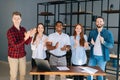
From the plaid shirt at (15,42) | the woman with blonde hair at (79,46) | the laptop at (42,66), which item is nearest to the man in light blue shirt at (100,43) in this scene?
the woman with blonde hair at (79,46)

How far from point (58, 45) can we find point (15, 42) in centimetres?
67

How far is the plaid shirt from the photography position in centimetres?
336

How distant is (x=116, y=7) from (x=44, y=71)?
5211 mm

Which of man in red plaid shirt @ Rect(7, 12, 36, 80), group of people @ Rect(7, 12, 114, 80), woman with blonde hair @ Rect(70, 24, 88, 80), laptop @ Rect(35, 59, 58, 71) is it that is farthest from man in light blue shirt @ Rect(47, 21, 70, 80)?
laptop @ Rect(35, 59, 58, 71)

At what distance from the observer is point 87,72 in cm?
286

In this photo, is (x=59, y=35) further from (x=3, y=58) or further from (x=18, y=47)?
(x=3, y=58)

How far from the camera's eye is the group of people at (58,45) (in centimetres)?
342

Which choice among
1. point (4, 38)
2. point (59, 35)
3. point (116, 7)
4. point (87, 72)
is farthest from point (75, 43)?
point (116, 7)

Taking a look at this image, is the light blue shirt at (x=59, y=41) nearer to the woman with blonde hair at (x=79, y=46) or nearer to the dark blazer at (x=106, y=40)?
the woman with blonde hair at (x=79, y=46)

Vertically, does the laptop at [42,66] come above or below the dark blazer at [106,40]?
below

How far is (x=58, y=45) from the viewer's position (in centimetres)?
351

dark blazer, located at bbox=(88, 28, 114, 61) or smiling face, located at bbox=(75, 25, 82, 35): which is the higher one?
smiling face, located at bbox=(75, 25, 82, 35)

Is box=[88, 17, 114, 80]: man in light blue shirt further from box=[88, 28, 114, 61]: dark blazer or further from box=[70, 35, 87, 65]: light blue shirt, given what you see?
box=[70, 35, 87, 65]: light blue shirt

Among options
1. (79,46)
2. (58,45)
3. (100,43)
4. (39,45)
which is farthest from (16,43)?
(100,43)
